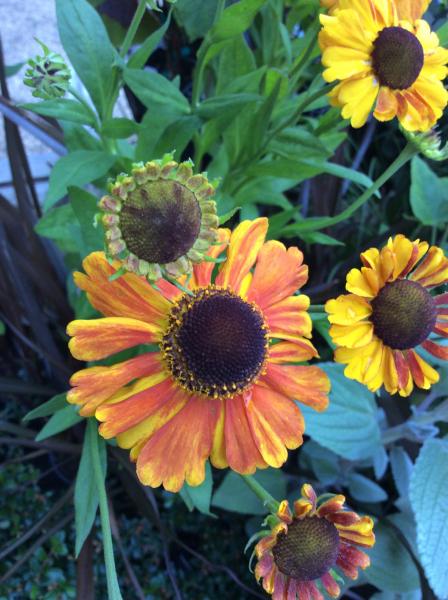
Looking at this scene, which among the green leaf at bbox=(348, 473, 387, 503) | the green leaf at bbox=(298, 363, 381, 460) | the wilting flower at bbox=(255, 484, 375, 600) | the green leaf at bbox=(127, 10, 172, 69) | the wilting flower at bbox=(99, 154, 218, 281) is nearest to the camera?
the wilting flower at bbox=(99, 154, 218, 281)

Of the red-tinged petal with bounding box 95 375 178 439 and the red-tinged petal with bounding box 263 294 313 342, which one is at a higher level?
the red-tinged petal with bounding box 263 294 313 342

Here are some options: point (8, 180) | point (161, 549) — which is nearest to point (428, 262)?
point (161, 549)

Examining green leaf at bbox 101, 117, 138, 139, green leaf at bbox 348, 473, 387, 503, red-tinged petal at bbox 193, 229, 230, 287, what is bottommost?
green leaf at bbox 348, 473, 387, 503

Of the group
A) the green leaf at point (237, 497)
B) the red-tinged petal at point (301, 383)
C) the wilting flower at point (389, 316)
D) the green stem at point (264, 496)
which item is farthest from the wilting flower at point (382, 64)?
the green leaf at point (237, 497)

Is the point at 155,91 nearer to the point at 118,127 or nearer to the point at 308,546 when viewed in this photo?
the point at 118,127

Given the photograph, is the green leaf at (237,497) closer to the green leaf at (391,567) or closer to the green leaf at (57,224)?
the green leaf at (391,567)

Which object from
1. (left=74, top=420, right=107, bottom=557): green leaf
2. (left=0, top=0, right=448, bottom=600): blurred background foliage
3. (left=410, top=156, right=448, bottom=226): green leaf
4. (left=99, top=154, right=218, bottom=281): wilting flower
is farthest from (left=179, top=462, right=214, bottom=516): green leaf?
(left=410, top=156, right=448, bottom=226): green leaf

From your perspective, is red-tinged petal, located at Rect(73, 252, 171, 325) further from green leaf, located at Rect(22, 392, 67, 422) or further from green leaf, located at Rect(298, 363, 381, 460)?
green leaf, located at Rect(298, 363, 381, 460)
